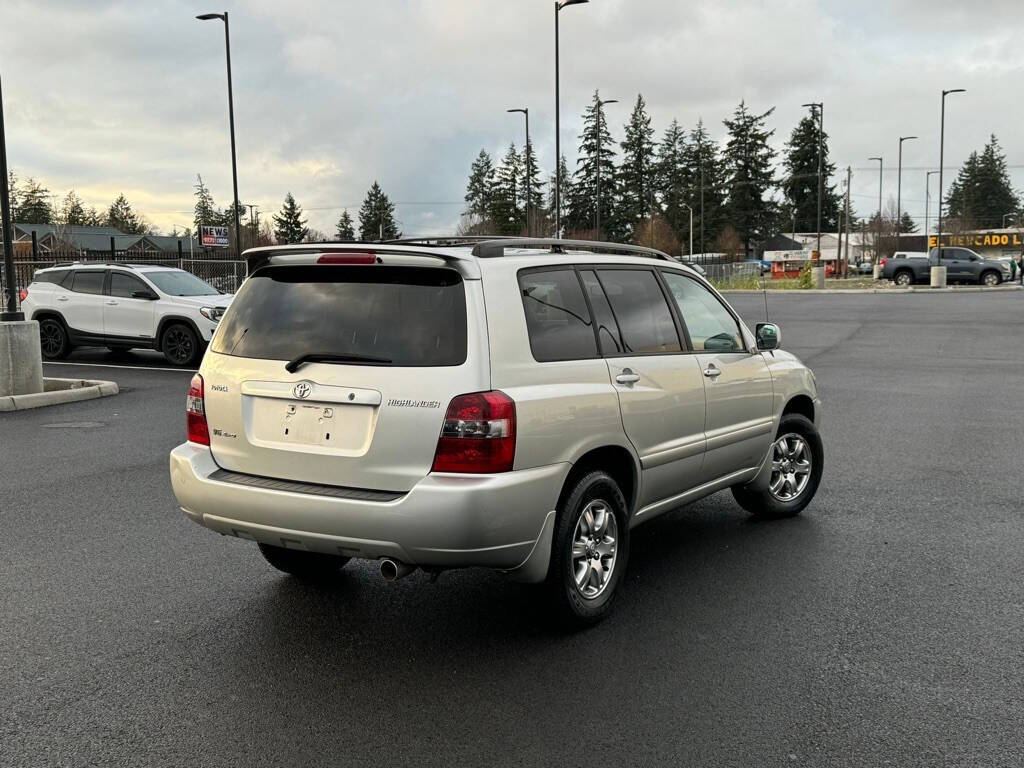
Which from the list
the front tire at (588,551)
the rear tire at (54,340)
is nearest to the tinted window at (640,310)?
the front tire at (588,551)

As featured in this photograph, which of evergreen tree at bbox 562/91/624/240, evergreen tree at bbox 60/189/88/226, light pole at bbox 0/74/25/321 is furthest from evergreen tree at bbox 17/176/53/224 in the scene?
light pole at bbox 0/74/25/321

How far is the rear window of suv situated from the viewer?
4328 mm

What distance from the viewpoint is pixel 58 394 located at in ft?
42.8

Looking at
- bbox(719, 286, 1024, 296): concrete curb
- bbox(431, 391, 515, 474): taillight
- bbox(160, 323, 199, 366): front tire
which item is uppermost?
bbox(431, 391, 515, 474): taillight

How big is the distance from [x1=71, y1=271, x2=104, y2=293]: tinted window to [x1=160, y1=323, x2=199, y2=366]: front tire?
1.68m

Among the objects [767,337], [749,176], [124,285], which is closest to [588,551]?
[767,337]

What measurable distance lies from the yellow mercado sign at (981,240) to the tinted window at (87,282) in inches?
3000

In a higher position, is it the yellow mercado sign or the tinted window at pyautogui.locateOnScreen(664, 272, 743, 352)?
the yellow mercado sign

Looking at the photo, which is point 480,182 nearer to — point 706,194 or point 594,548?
point 706,194

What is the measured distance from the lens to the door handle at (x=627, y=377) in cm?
496

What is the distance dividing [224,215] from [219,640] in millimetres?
145616

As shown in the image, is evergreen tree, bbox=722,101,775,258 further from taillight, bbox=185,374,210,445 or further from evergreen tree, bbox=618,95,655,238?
taillight, bbox=185,374,210,445

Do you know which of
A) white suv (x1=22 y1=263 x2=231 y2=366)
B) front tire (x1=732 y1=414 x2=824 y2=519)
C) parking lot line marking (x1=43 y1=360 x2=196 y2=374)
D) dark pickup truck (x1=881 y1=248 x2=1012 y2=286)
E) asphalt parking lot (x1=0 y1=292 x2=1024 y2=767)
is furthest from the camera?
dark pickup truck (x1=881 y1=248 x2=1012 y2=286)

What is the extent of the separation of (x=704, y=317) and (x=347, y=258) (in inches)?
94.9
